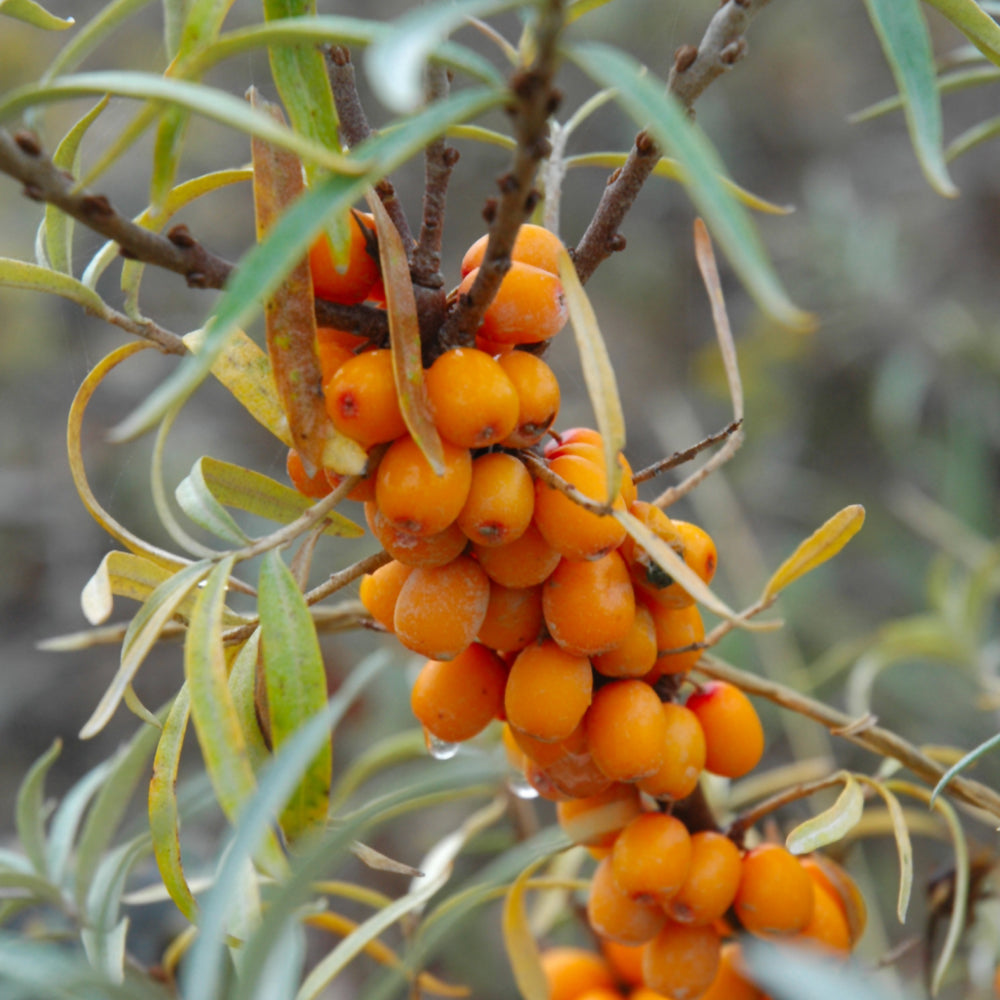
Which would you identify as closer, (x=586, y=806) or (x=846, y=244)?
(x=586, y=806)

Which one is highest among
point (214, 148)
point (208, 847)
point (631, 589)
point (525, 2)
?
point (214, 148)

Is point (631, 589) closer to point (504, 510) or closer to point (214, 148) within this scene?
point (504, 510)

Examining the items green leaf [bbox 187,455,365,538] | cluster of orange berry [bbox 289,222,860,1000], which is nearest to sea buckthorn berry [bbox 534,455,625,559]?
cluster of orange berry [bbox 289,222,860,1000]

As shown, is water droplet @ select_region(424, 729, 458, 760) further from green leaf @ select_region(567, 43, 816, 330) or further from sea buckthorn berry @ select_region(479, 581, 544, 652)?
green leaf @ select_region(567, 43, 816, 330)

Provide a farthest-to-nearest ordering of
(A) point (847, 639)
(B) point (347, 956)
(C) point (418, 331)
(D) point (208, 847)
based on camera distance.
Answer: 1. (A) point (847, 639)
2. (D) point (208, 847)
3. (B) point (347, 956)
4. (C) point (418, 331)

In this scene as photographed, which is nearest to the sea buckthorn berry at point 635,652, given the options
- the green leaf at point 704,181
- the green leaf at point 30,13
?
the green leaf at point 704,181

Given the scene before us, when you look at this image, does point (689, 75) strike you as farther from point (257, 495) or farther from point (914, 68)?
point (257, 495)

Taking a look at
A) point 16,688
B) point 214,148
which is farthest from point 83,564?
point 214,148

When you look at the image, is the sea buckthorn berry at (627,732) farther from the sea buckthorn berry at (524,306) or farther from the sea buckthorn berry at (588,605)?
the sea buckthorn berry at (524,306)
